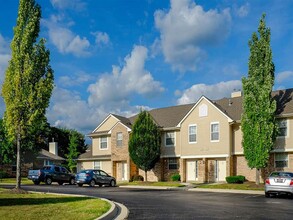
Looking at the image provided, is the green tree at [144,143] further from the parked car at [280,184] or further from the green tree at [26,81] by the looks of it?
the parked car at [280,184]

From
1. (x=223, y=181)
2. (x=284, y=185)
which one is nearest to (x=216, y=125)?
(x=223, y=181)

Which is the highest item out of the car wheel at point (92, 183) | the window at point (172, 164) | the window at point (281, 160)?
the window at point (281, 160)

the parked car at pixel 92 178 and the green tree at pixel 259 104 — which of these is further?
the parked car at pixel 92 178

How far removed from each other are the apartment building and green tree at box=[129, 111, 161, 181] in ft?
6.13

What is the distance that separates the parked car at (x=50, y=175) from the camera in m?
37.6

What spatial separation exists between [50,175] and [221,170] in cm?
1578

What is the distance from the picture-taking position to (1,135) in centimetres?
5053

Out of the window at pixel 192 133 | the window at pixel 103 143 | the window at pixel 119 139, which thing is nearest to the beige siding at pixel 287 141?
the window at pixel 192 133

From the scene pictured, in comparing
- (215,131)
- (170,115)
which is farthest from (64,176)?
(215,131)

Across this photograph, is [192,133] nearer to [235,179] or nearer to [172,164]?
[172,164]

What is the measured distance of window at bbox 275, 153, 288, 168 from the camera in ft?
107

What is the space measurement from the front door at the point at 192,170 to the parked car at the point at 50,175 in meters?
11.5

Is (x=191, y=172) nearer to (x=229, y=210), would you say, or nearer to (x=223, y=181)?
(x=223, y=181)

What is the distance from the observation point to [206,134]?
3662 centimetres
